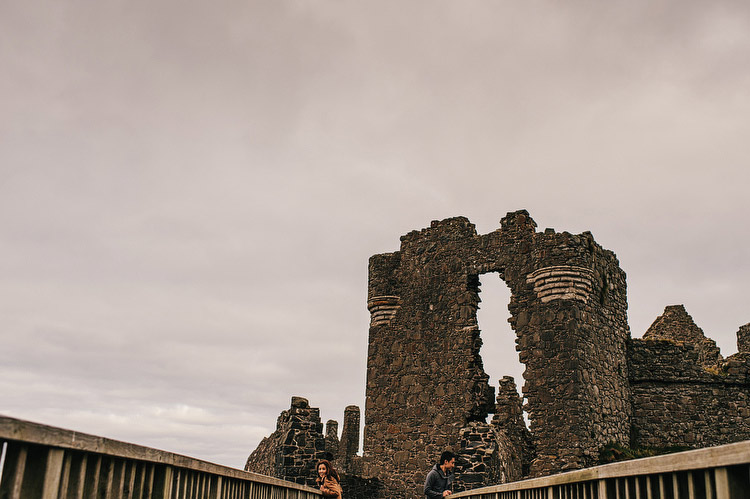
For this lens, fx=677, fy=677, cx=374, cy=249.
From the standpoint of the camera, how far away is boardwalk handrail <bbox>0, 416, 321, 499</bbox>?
254 centimetres

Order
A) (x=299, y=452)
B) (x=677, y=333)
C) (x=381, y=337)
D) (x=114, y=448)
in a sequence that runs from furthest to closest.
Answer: (x=677, y=333)
(x=381, y=337)
(x=299, y=452)
(x=114, y=448)

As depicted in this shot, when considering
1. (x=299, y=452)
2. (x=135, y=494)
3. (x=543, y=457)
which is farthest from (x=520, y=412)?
(x=135, y=494)

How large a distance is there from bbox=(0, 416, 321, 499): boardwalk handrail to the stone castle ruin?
30.9 feet

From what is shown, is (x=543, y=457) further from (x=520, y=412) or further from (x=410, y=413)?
(x=520, y=412)

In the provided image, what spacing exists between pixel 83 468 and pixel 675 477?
2.62 m

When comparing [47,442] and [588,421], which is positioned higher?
[588,421]

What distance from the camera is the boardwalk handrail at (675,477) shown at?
2.53 meters

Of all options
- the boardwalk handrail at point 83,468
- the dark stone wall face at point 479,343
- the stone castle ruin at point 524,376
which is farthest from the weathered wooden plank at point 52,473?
the dark stone wall face at point 479,343

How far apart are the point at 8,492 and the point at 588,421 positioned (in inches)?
566

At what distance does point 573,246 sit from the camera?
16188mm

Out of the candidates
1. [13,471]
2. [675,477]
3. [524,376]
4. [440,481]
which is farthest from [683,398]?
[13,471]

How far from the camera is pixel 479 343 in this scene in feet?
58.7

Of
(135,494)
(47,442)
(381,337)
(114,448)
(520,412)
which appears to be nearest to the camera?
(47,442)

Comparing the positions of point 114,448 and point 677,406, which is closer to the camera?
point 114,448
